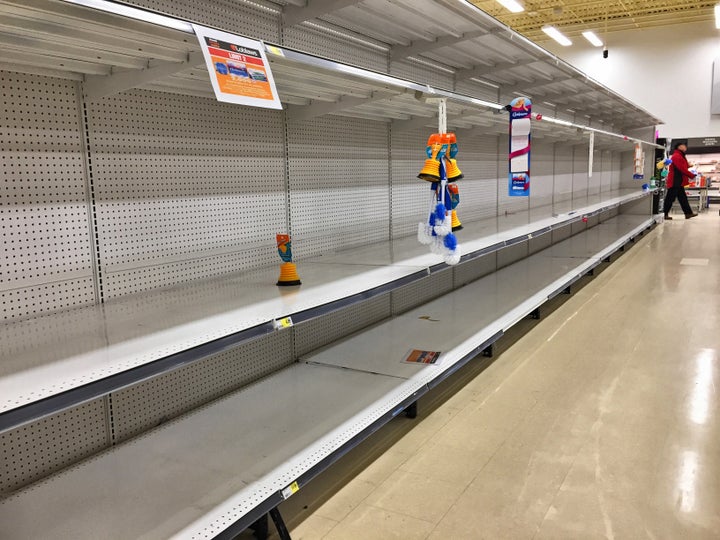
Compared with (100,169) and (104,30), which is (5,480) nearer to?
(100,169)

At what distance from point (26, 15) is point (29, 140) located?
0.67 meters

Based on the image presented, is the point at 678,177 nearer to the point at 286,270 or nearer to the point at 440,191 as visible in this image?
the point at 440,191

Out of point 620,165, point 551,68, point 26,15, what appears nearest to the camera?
point 26,15

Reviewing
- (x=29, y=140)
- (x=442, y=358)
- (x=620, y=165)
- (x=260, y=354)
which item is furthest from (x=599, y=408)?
(x=620, y=165)

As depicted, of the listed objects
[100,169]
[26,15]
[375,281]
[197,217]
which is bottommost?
[375,281]

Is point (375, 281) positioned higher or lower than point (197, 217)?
lower

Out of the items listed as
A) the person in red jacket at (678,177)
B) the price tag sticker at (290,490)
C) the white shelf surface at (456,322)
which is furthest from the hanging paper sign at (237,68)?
the person in red jacket at (678,177)

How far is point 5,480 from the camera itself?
74.3 inches

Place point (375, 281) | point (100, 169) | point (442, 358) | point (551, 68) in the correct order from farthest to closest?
point (551, 68) < point (442, 358) < point (375, 281) < point (100, 169)

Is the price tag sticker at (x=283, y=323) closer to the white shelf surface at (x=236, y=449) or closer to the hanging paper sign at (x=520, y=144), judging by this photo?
the white shelf surface at (x=236, y=449)

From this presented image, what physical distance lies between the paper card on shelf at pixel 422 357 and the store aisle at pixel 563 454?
0.87 ft

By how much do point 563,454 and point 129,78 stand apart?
2.35 metres

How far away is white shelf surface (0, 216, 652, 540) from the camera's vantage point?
1713mm

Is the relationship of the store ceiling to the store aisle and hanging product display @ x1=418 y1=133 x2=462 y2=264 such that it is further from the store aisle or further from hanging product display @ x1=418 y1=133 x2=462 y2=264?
hanging product display @ x1=418 y1=133 x2=462 y2=264
